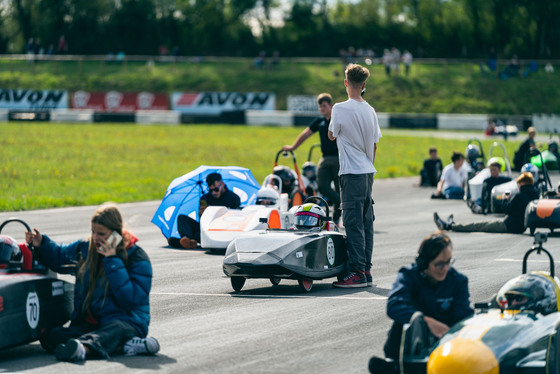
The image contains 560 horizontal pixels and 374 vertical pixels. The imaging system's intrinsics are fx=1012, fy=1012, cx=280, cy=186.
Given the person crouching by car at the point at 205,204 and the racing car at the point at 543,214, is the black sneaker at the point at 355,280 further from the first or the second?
the racing car at the point at 543,214

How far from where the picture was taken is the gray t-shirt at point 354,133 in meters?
9.59

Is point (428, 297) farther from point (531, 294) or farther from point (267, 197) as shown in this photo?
point (267, 197)

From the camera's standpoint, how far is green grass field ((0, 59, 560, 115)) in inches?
2089

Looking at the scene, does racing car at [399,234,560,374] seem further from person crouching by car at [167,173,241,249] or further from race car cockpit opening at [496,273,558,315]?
person crouching by car at [167,173,241,249]

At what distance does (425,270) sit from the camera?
623 cm

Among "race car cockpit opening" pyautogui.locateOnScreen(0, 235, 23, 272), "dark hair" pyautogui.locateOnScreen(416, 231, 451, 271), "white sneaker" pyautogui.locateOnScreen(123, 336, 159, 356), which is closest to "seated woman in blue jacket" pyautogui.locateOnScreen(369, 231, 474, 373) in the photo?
"dark hair" pyautogui.locateOnScreen(416, 231, 451, 271)

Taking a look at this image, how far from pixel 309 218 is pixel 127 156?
2157 centimetres

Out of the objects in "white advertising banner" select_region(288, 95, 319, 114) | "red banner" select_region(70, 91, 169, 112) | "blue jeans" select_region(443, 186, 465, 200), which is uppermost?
"red banner" select_region(70, 91, 169, 112)

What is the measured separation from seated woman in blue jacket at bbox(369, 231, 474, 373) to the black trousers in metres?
1.74

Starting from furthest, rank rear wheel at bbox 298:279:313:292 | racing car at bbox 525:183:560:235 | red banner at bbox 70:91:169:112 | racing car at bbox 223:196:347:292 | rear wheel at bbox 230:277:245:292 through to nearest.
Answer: red banner at bbox 70:91:169:112 < racing car at bbox 525:183:560:235 < rear wheel at bbox 230:277:245:292 < rear wheel at bbox 298:279:313:292 < racing car at bbox 223:196:347:292

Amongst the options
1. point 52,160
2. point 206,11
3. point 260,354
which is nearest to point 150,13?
point 206,11

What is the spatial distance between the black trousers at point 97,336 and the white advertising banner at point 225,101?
46.2 meters

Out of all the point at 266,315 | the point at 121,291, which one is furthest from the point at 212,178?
the point at 121,291

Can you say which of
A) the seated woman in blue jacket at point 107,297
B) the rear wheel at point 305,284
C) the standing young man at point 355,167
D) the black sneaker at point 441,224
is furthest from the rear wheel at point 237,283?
the black sneaker at point 441,224
